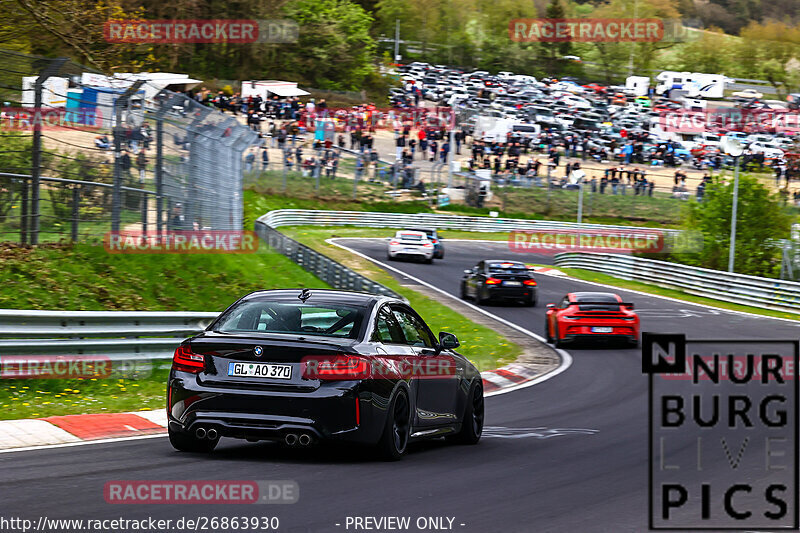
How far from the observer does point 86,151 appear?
15484 millimetres

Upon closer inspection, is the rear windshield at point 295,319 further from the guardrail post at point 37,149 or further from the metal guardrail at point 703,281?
the metal guardrail at point 703,281

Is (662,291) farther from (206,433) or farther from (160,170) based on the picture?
(206,433)

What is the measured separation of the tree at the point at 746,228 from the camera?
1654 inches

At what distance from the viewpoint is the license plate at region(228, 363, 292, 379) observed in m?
7.97

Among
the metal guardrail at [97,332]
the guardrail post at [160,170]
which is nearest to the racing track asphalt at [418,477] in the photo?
the metal guardrail at [97,332]

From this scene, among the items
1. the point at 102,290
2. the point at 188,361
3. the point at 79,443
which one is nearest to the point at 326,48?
the point at 102,290

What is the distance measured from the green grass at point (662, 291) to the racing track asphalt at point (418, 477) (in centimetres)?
2307

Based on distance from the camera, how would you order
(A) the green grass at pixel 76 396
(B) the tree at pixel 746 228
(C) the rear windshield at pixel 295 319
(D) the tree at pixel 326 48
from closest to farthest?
(C) the rear windshield at pixel 295 319, (A) the green grass at pixel 76 396, (B) the tree at pixel 746 228, (D) the tree at pixel 326 48

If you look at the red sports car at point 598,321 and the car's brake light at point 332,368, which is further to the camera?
the red sports car at point 598,321

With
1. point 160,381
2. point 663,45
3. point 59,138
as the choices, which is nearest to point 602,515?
point 160,381

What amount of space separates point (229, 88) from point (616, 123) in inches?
997

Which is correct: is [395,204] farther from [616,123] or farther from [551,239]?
[616,123]

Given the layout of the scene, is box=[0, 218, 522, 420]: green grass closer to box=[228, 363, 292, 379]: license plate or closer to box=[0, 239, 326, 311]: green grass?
box=[0, 239, 326, 311]: green grass

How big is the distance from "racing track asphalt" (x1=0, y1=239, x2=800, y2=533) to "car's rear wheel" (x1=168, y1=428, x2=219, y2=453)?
80 mm
